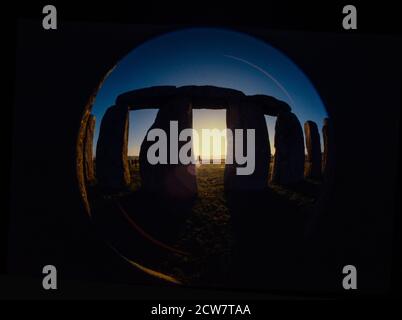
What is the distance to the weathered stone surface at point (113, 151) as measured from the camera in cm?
783


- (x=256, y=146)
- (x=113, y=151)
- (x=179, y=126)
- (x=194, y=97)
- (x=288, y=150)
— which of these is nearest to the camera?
(x=179, y=126)

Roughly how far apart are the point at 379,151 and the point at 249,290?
2.62 m

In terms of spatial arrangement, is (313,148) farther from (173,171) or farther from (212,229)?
(212,229)

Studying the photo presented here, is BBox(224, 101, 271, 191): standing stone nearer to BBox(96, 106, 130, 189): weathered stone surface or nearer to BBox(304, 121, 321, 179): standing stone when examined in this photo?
BBox(96, 106, 130, 189): weathered stone surface

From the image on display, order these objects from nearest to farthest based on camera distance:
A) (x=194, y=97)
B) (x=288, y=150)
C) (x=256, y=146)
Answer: (x=194, y=97)
(x=256, y=146)
(x=288, y=150)

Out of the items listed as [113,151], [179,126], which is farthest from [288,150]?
[113,151]

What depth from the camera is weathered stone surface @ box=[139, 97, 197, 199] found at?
275 inches

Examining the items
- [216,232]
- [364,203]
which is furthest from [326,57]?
[216,232]

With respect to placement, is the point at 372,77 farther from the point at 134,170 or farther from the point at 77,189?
the point at 134,170

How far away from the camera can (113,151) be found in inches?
311

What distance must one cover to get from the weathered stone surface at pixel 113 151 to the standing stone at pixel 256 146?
3.08 m

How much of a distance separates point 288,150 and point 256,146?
1828 millimetres

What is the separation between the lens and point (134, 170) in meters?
10.4

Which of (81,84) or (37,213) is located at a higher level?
(81,84)
